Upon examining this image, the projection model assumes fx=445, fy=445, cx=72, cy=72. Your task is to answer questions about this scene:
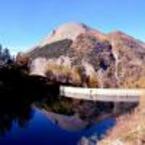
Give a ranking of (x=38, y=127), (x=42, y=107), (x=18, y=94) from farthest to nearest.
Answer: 1. (x=18, y=94)
2. (x=42, y=107)
3. (x=38, y=127)

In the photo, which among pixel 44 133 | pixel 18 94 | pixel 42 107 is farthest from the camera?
pixel 18 94

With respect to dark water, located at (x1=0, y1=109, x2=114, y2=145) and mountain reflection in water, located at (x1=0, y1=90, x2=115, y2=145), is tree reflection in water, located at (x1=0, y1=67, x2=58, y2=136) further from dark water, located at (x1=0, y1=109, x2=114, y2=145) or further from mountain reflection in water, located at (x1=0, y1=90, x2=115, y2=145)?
dark water, located at (x1=0, y1=109, x2=114, y2=145)

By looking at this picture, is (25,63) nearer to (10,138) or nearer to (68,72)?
(68,72)

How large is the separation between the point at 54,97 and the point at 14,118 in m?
34.5

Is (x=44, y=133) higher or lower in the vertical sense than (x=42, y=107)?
lower

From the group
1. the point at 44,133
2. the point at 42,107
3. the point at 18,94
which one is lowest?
the point at 44,133

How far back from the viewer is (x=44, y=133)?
1784 inches

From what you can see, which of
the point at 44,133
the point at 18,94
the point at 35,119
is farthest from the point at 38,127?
the point at 18,94

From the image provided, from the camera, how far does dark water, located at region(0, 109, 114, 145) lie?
4010cm

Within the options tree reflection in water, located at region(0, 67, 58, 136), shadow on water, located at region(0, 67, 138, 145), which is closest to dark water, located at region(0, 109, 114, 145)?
shadow on water, located at region(0, 67, 138, 145)

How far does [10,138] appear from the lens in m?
42.2

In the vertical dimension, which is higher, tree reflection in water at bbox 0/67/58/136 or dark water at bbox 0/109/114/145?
tree reflection in water at bbox 0/67/58/136

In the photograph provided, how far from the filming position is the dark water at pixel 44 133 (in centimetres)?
4010

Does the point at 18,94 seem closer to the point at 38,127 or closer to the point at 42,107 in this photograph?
the point at 42,107
